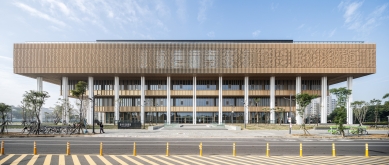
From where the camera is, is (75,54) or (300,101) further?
(75,54)

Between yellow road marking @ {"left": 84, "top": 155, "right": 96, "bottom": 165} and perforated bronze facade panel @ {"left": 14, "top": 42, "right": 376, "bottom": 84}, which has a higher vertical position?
perforated bronze facade panel @ {"left": 14, "top": 42, "right": 376, "bottom": 84}

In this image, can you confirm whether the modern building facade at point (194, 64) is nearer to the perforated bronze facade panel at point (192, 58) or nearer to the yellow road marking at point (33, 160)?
the perforated bronze facade panel at point (192, 58)

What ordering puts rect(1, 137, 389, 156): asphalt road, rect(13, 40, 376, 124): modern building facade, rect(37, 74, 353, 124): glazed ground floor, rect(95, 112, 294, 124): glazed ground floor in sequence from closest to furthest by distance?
rect(1, 137, 389, 156): asphalt road < rect(13, 40, 376, 124): modern building facade < rect(37, 74, 353, 124): glazed ground floor < rect(95, 112, 294, 124): glazed ground floor

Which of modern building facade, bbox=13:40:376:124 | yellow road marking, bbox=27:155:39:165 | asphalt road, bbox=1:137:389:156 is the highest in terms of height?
modern building facade, bbox=13:40:376:124

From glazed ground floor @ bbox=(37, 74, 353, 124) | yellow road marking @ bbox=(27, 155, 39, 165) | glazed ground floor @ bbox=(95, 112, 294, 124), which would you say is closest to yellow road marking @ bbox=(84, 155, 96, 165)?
yellow road marking @ bbox=(27, 155, 39, 165)

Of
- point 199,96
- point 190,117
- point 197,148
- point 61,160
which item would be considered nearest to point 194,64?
point 199,96

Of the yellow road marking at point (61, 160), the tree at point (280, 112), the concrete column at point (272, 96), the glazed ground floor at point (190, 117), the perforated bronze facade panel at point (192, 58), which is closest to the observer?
the yellow road marking at point (61, 160)

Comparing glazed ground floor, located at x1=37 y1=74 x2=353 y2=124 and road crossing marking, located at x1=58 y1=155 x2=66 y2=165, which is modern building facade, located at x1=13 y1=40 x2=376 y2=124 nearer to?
glazed ground floor, located at x1=37 y1=74 x2=353 y2=124

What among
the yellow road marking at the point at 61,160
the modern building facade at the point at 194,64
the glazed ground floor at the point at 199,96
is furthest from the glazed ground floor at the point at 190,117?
the yellow road marking at the point at 61,160

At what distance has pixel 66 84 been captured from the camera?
232 ft

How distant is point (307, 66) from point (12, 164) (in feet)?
221

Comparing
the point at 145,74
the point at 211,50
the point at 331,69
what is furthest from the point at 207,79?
Result: the point at 331,69

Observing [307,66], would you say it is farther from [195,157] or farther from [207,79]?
[195,157]

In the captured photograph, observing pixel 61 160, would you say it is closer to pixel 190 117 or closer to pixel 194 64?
pixel 194 64
